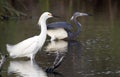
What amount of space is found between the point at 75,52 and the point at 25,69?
105 inches

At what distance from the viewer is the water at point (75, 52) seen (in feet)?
37.8

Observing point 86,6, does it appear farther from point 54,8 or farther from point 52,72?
point 52,72

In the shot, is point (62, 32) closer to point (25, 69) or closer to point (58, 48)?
point (58, 48)

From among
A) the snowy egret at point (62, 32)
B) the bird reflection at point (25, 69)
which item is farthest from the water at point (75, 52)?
the snowy egret at point (62, 32)

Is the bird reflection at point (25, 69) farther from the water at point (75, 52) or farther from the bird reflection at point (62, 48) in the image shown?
the bird reflection at point (62, 48)

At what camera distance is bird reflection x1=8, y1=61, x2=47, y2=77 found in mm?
11353

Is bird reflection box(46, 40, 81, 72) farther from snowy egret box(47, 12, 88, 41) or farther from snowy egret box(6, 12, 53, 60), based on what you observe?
snowy egret box(6, 12, 53, 60)

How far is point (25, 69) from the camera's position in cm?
1198

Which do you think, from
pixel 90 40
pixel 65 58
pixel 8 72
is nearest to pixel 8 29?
pixel 90 40

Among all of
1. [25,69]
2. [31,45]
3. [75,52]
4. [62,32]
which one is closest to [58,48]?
[75,52]

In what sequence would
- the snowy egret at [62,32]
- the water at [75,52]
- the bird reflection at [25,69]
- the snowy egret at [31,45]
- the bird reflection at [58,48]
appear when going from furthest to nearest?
the snowy egret at [62,32]
the bird reflection at [58,48]
the snowy egret at [31,45]
the water at [75,52]
the bird reflection at [25,69]

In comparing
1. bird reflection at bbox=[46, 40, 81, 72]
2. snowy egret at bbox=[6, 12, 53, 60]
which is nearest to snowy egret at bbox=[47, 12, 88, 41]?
bird reflection at bbox=[46, 40, 81, 72]

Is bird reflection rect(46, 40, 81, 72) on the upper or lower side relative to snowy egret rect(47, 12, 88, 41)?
lower

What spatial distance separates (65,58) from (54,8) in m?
13.9
